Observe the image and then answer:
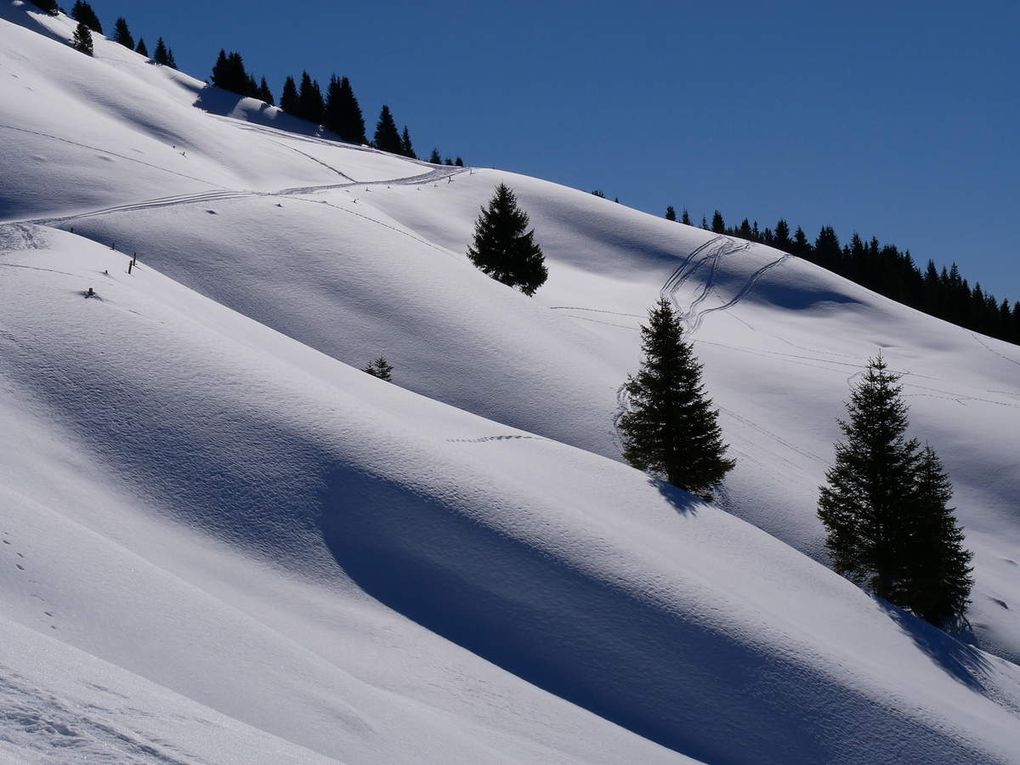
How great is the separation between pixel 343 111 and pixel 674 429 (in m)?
A: 97.7

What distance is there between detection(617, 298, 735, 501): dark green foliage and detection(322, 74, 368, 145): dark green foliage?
92.9 metres

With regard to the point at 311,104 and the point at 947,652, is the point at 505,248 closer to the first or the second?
the point at 947,652

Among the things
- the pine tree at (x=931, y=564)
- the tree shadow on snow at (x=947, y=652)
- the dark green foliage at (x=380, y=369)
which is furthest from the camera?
the dark green foliage at (x=380, y=369)

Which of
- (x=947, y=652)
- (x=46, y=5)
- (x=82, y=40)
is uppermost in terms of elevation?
(x=46, y=5)

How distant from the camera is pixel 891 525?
23.7 meters

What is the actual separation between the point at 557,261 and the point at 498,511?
48.5 meters

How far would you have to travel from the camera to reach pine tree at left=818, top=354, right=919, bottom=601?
2362 centimetres

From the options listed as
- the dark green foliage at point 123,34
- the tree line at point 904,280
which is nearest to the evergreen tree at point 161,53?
the dark green foliage at point 123,34

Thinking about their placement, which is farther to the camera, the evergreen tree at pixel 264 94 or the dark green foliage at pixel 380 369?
the evergreen tree at pixel 264 94

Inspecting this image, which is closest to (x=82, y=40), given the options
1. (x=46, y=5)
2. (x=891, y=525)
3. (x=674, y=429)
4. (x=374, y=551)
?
(x=46, y=5)

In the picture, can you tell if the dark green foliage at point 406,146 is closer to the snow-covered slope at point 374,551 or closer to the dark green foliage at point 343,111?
the dark green foliage at point 343,111

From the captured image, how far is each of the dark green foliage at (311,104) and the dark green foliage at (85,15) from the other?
34.1 metres

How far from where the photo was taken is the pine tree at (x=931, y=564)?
23.2 meters

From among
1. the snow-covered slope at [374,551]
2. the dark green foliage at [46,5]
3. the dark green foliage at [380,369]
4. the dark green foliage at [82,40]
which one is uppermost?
the dark green foliage at [46,5]
